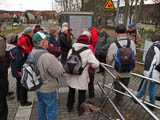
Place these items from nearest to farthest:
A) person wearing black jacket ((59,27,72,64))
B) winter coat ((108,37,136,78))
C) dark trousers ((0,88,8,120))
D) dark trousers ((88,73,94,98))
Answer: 1. dark trousers ((0,88,8,120))
2. winter coat ((108,37,136,78))
3. dark trousers ((88,73,94,98))
4. person wearing black jacket ((59,27,72,64))

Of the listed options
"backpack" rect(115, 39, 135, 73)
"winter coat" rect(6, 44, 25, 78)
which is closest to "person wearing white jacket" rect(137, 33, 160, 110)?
"backpack" rect(115, 39, 135, 73)

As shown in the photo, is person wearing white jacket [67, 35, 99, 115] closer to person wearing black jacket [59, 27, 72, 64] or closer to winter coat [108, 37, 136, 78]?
winter coat [108, 37, 136, 78]

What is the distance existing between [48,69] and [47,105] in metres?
0.68

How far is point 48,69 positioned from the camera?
2.26 metres

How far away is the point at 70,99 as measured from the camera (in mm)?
3307

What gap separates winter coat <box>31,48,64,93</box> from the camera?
7.27ft

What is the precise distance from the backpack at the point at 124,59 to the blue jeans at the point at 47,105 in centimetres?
141

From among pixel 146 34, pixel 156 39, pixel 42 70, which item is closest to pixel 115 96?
pixel 156 39

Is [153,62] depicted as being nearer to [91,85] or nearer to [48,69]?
[91,85]

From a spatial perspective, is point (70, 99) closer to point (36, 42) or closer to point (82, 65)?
point (82, 65)

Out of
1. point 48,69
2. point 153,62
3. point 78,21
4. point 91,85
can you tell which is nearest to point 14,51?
point 48,69

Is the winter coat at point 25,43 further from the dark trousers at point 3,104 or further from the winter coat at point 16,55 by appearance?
the dark trousers at point 3,104

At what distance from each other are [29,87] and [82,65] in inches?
42.9

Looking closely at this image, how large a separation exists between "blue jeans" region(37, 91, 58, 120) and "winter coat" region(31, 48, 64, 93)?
A: 144 millimetres
